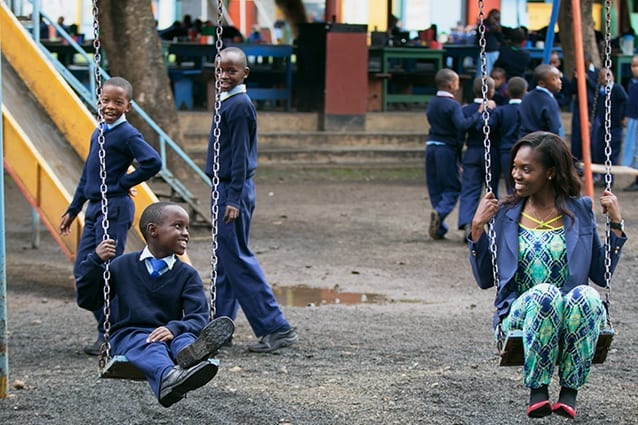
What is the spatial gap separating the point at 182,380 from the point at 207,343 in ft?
0.63

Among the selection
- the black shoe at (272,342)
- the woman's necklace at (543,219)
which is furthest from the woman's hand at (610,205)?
the black shoe at (272,342)

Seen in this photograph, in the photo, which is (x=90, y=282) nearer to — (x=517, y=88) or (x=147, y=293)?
(x=147, y=293)

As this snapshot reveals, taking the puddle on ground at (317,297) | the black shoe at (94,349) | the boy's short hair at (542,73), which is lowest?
the puddle on ground at (317,297)

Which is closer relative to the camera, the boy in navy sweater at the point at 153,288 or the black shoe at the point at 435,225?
the boy in navy sweater at the point at 153,288

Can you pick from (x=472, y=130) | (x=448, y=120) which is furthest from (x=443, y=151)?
(x=472, y=130)

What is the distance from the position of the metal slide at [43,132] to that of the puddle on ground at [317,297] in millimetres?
1242

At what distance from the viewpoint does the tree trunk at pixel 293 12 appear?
2766cm

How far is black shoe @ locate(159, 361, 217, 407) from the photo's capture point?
5496mm

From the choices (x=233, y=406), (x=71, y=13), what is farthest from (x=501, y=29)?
(x=233, y=406)

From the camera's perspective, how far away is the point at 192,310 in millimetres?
6016

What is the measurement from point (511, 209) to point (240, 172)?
2.21 metres

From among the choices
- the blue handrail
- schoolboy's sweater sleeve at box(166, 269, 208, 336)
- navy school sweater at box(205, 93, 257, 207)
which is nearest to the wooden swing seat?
schoolboy's sweater sleeve at box(166, 269, 208, 336)

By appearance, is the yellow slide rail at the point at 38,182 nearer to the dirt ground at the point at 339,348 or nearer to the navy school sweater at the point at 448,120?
the dirt ground at the point at 339,348

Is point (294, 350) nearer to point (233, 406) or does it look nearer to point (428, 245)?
point (233, 406)
